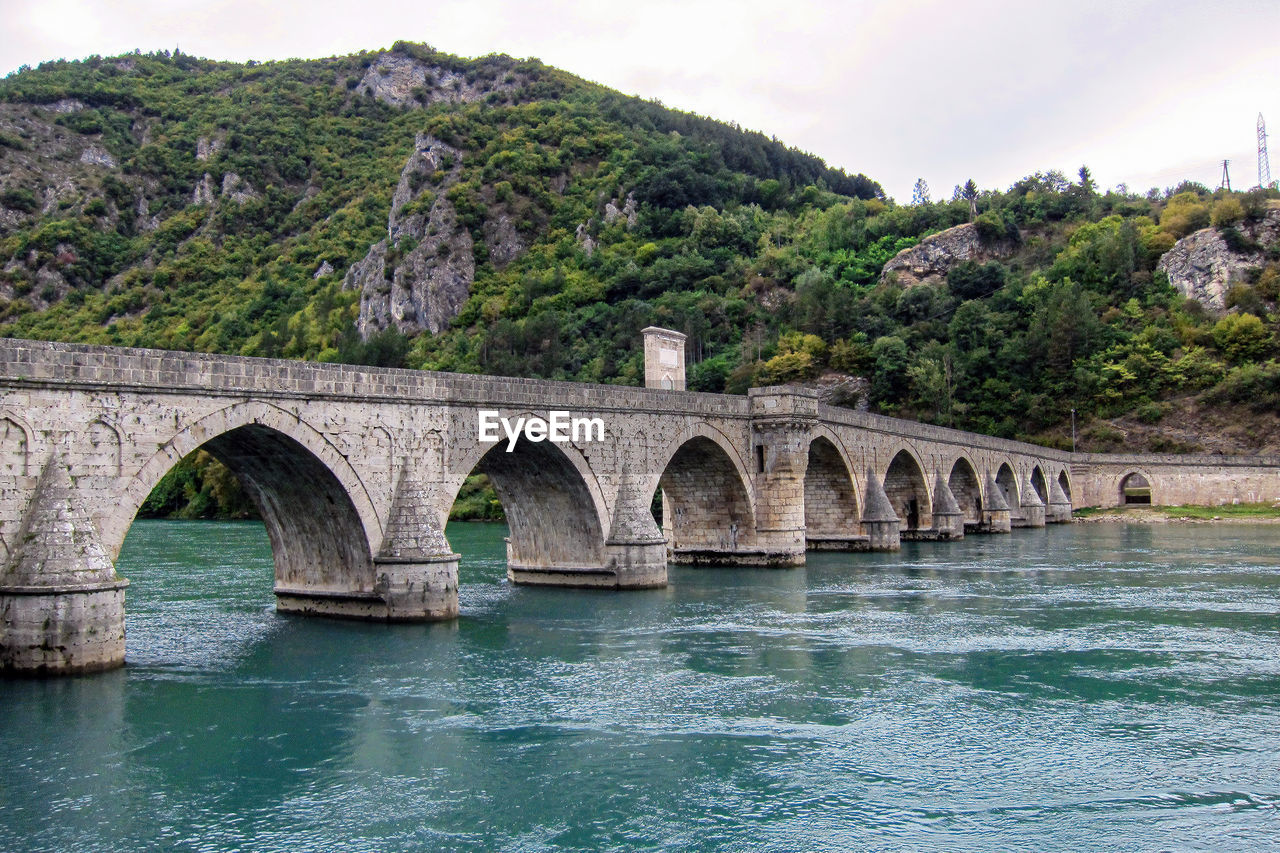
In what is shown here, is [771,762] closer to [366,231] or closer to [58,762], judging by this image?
[58,762]

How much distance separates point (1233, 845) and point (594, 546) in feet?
68.8

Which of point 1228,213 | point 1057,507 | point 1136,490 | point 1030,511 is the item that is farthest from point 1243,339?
point 1030,511

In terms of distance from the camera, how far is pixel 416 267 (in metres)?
95.1

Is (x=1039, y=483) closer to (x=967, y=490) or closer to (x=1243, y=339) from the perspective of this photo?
(x=967, y=490)

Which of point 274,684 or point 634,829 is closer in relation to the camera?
point 634,829

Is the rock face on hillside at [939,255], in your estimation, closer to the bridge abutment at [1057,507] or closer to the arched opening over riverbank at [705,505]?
the bridge abutment at [1057,507]

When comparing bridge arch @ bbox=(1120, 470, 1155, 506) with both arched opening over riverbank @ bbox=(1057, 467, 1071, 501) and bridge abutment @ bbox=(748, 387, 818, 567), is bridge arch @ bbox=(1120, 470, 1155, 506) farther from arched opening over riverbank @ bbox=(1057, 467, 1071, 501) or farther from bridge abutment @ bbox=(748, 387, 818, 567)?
bridge abutment @ bbox=(748, 387, 818, 567)

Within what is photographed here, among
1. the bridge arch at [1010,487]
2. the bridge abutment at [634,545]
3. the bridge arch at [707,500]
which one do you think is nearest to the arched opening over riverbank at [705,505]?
the bridge arch at [707,500]

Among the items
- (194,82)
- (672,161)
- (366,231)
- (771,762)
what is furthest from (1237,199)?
(194,82)

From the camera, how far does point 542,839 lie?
11055mm

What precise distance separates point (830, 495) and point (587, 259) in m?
62.7

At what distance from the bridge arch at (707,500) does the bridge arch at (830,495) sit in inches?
205

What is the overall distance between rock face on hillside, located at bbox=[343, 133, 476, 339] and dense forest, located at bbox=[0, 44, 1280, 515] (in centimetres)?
44

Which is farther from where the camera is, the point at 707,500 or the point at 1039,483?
the point at 1039,483
